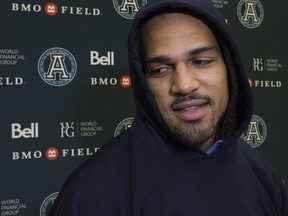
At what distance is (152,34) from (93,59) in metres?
0.47

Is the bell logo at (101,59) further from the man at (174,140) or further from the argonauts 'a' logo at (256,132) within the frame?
the argonauts 'a' logo at (256,132)

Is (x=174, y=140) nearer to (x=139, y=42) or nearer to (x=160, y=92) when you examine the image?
(x=160, y=92)

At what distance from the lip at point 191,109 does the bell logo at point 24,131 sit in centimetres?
54

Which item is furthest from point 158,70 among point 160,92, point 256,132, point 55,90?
point 256,132

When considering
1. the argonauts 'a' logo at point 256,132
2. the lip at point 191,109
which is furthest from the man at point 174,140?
the argonauts 'a' logo at point 256,132

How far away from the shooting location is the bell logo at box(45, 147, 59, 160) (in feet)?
4.13

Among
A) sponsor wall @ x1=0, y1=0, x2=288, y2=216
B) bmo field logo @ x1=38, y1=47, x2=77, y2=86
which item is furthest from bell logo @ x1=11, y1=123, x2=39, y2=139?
bmo field logo @ x1=38, y1=47, x2=77, y2=86

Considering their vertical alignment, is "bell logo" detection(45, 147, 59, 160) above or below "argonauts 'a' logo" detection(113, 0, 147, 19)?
below

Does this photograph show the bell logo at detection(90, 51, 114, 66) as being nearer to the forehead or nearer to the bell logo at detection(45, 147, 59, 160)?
Result: the bell logo at detection(45, 147, 59, 160)

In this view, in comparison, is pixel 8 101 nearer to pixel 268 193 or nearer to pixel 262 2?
pixel 268 193

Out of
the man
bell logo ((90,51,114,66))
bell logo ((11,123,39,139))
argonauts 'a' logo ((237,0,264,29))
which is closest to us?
the man

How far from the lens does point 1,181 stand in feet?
3.90

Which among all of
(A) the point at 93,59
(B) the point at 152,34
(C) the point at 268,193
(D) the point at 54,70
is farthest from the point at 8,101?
(C) the point at 268,193

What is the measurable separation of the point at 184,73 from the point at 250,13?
36.1 inches
